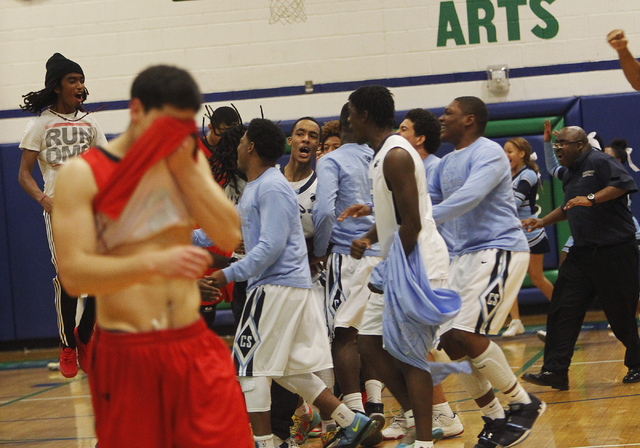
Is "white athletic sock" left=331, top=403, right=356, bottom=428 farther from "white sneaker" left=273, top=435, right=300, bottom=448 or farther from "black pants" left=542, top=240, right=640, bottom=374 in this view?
"black pants" left=542, top=240, right=640, bottom=374

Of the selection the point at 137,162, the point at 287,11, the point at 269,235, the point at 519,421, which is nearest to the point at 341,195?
the point at 269,235

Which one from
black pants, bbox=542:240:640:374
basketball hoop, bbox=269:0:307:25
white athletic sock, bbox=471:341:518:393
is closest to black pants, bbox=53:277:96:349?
white athletic sock, bbox=471:341:518:393

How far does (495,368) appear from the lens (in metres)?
4.48

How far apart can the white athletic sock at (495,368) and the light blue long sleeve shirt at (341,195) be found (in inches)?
45.7

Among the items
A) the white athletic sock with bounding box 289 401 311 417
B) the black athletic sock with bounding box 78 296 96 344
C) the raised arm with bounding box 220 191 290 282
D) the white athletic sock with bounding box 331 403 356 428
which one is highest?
the raised arm with bounding box 220 191 290 282

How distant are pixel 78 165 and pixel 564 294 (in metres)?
4.80

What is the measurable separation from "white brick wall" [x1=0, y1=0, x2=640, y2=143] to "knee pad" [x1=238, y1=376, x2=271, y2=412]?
592 centimetres

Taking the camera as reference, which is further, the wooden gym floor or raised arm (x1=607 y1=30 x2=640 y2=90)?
the wooden gym floor

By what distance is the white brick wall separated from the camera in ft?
31.5

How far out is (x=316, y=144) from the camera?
5.73 metres

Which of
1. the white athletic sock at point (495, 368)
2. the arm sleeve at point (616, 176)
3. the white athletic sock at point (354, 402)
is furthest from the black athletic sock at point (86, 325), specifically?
the arm sleeve at point (616, 176)

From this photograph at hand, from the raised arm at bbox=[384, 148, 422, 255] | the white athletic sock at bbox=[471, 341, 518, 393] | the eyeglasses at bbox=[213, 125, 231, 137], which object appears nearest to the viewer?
the raised arm at bbox=[384, 148, 422, 255]

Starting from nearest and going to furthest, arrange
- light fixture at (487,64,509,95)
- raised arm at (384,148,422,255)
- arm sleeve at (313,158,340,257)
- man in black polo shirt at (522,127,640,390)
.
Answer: raised arm at (384,148,422,255)
arm sleeve at (313,158,340,257)
man in black polo shirt at (522,127,640,390)
light fixture at (487,64,509,95)

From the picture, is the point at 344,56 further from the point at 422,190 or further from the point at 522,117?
the point at 422,190
